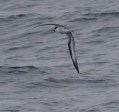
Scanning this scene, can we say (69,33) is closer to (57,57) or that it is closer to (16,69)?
(16,69)

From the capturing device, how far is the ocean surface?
18.0 m

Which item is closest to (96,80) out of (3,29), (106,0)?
(3,29)

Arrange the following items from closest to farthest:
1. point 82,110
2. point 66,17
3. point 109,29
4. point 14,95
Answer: point 82,110, point 14,95, point 109,29, point 66,17

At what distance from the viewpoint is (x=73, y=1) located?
28891 mm

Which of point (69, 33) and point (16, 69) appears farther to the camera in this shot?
point (16, 69)

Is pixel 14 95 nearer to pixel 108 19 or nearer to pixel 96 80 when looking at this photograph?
pixel 96 80

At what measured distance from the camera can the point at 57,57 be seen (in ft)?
71.7

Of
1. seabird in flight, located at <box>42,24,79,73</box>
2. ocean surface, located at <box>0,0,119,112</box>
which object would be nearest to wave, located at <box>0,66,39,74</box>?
ocean surface, located at <box>0,0,119,112</box>

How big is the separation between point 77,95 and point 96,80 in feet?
4.26

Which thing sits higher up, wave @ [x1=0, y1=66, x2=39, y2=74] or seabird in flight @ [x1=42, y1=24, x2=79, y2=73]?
seabird in flight @ [x1=42, y1=24, x2=79, y2=73]

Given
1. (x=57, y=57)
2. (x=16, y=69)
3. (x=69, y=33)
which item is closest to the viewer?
(x=69, y=33)

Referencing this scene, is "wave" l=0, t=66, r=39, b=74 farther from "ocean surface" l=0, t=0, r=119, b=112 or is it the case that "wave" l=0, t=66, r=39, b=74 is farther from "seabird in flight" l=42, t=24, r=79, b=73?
"seabird in flight" l=42, t=24, r=79, b=73

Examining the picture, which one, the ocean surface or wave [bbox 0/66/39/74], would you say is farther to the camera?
wave [bbox 0/66/39/74]

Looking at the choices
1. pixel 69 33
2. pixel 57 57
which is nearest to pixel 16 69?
pixel 57 57
